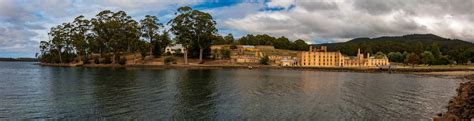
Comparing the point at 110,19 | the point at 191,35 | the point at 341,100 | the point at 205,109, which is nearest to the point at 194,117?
the point at 205,109

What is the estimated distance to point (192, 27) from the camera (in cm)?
11281

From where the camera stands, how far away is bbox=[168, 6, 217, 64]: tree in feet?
370

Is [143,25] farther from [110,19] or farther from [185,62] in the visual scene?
[185,62]

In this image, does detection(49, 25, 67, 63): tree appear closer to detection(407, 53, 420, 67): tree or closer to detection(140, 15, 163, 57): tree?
detection(140, 15, 163, 57): tree

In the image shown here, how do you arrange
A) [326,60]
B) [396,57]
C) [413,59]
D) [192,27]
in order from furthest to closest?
[396,57] → [413,59] → [326,60] → [192,27]

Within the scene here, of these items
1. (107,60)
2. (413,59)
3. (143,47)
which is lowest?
(413,59)

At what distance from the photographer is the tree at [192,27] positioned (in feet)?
370

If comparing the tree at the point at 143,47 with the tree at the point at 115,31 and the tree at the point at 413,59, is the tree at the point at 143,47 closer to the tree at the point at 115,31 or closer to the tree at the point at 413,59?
the tree at the point at 115,31

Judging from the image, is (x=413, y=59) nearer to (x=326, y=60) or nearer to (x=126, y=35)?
(x=326, y=60)

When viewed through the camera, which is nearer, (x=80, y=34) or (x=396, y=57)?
(x=80, y=34)

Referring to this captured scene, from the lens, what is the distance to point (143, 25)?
126188 millimetres

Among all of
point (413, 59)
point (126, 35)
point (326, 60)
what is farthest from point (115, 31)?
point (413, 59)

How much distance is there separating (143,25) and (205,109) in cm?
10318

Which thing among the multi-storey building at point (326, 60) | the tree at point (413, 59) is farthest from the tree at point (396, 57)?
the multi-storey building at point (326, 60)
